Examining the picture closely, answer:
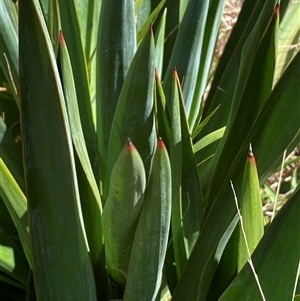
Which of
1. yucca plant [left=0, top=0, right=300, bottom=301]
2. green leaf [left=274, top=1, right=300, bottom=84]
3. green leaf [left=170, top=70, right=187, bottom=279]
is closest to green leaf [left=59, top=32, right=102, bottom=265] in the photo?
yucca plant [left=0, top=0, right=300, bottom=301]

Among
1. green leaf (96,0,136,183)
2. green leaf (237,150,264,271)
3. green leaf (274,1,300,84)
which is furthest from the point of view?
green leaf (274,1,300,84)

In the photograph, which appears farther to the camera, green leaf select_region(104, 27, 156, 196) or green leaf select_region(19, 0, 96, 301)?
green leaf select_region(104, 27, 156, 196)

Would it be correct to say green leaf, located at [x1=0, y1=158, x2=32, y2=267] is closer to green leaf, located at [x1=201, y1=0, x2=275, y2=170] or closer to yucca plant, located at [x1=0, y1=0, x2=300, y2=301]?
yucca plant, located at [x1=0, y1=0, x2=300, y2=301]

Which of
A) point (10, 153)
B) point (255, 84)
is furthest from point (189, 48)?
point (10, 153)

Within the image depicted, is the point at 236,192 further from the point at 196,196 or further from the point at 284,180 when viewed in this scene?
the point at 284,180

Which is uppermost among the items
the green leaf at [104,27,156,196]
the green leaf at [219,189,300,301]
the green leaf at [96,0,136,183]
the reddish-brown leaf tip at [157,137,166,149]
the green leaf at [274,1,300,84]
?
the green leaf at [274,1,300,84]

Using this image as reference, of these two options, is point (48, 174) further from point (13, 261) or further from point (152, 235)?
point (13, 261)

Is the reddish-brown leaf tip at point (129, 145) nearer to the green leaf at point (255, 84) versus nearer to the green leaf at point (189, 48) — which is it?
the green leaf at point (255, 84)

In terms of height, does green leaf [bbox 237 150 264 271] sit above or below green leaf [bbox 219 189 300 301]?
above
